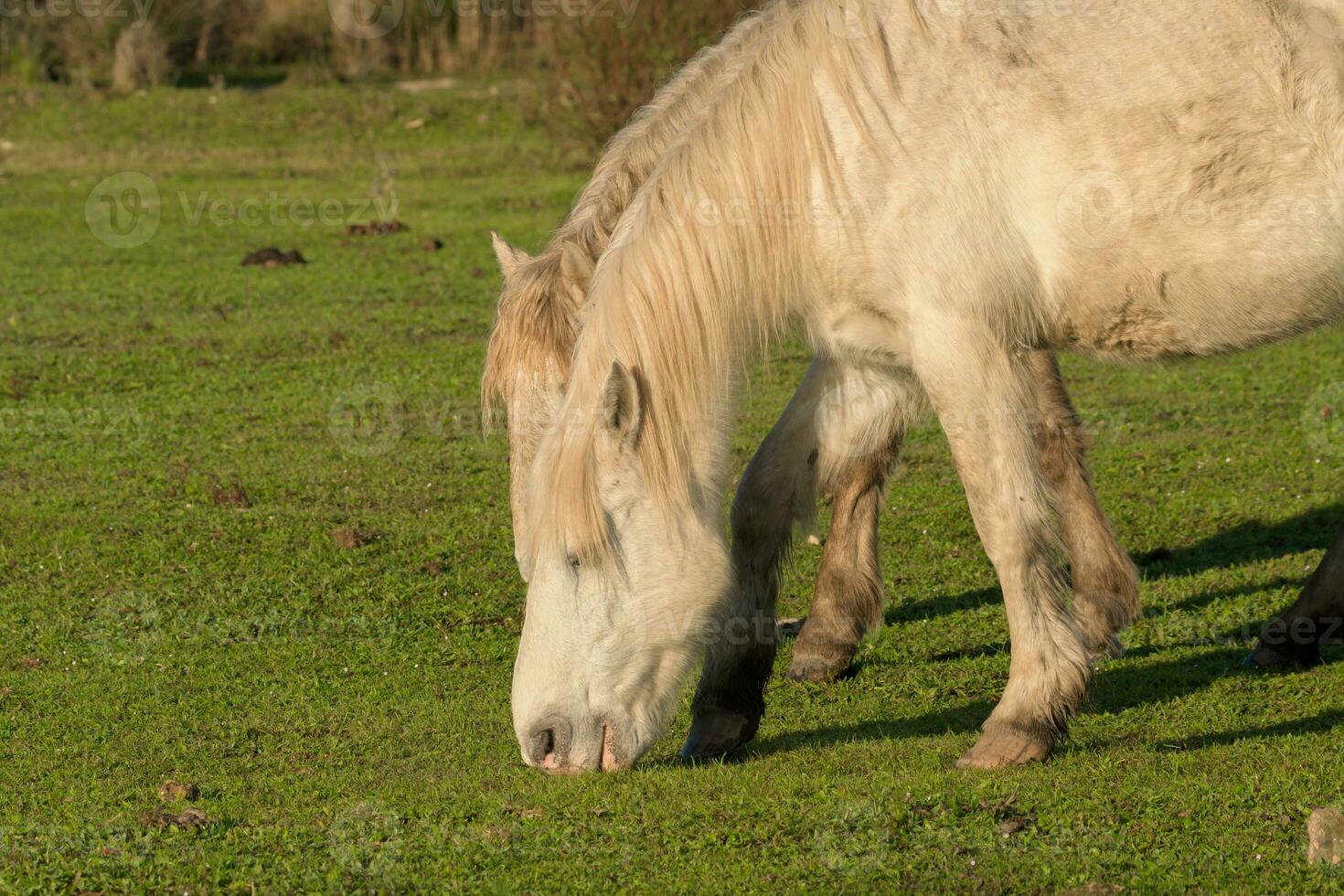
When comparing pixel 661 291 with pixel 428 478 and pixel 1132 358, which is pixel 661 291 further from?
pixel 428 478

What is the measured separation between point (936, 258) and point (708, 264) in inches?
25.8

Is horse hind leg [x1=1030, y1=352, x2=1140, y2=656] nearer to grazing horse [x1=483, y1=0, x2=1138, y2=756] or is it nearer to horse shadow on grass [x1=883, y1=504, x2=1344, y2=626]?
grazing horse [x1=483, y1=0, x2=1138, y2=756]

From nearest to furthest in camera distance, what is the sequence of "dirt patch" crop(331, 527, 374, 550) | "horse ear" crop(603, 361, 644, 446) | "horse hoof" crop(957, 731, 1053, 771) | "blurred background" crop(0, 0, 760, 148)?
"horse ear" crop(603, 361, 644, 446) < "horse hoof" crop(957, 731, 1053, 771) < "dirt patch" crop(331, 527, 374, 550) < "blurred background" crop(0, 0, 760, 148)

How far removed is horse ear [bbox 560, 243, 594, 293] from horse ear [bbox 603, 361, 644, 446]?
0.53 meters

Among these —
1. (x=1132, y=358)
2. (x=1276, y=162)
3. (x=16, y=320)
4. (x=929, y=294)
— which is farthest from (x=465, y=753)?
Result: (x=16, y=320)

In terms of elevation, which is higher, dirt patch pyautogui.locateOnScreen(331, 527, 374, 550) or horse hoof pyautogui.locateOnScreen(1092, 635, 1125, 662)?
horse hoof pyautogui.locateOnScreen(1092, 635, 1125, 662)

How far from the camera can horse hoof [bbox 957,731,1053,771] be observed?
458 centimetres

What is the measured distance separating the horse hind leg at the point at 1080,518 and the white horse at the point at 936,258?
4.59ft

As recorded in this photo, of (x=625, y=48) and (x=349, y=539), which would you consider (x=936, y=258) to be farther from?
(x=625, y=48)

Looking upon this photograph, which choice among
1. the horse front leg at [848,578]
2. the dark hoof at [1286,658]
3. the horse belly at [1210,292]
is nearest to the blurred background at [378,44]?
the horse front leg at [848,578]

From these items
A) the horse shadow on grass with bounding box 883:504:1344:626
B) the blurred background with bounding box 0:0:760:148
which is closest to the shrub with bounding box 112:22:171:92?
the blurred background with bounding box 0:0:760:148

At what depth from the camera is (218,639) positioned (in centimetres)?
633

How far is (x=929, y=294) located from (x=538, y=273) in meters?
1.18

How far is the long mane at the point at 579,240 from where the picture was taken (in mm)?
4773
